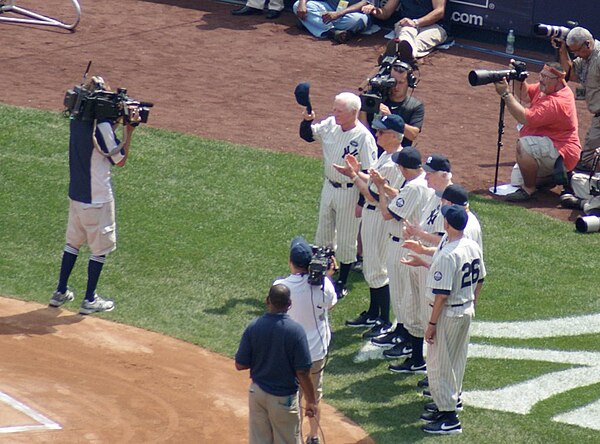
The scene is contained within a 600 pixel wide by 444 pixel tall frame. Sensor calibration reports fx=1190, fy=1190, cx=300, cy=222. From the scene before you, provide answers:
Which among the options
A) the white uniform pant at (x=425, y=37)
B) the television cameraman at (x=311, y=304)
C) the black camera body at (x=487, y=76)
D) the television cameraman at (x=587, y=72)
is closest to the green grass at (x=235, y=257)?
the television cameraman at (x=311, y=304)

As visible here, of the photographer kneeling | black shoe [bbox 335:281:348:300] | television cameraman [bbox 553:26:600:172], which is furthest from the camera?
television cameraman [bbox 553:26:600:172]

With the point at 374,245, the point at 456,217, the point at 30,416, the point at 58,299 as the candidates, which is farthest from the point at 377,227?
the point at 30,416

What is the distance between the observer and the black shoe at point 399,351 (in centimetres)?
1013

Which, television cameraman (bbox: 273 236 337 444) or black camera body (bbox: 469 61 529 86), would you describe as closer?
television cameraman (bbox: 273 236 337 444)

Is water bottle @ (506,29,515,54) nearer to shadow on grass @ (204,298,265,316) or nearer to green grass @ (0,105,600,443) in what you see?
green grass @ (0,105,600,443)

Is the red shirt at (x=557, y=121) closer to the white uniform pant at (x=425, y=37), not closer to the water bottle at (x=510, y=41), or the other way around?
the white uniform pant at (x=425, y=37)

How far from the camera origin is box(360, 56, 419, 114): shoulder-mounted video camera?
35.7 feet

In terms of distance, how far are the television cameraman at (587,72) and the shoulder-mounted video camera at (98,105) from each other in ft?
19.4

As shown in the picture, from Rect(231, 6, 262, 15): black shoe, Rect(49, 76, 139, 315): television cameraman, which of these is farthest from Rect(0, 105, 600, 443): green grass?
Rect(231, 6, 262, 15): black shoe

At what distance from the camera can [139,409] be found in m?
8.98

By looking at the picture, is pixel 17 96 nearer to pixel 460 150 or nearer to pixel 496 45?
pixel 460 150

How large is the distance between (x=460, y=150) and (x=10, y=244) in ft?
18.9

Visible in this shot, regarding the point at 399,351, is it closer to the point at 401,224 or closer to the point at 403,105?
the point at 401,224

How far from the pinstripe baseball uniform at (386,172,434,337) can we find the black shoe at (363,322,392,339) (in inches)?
14.4
